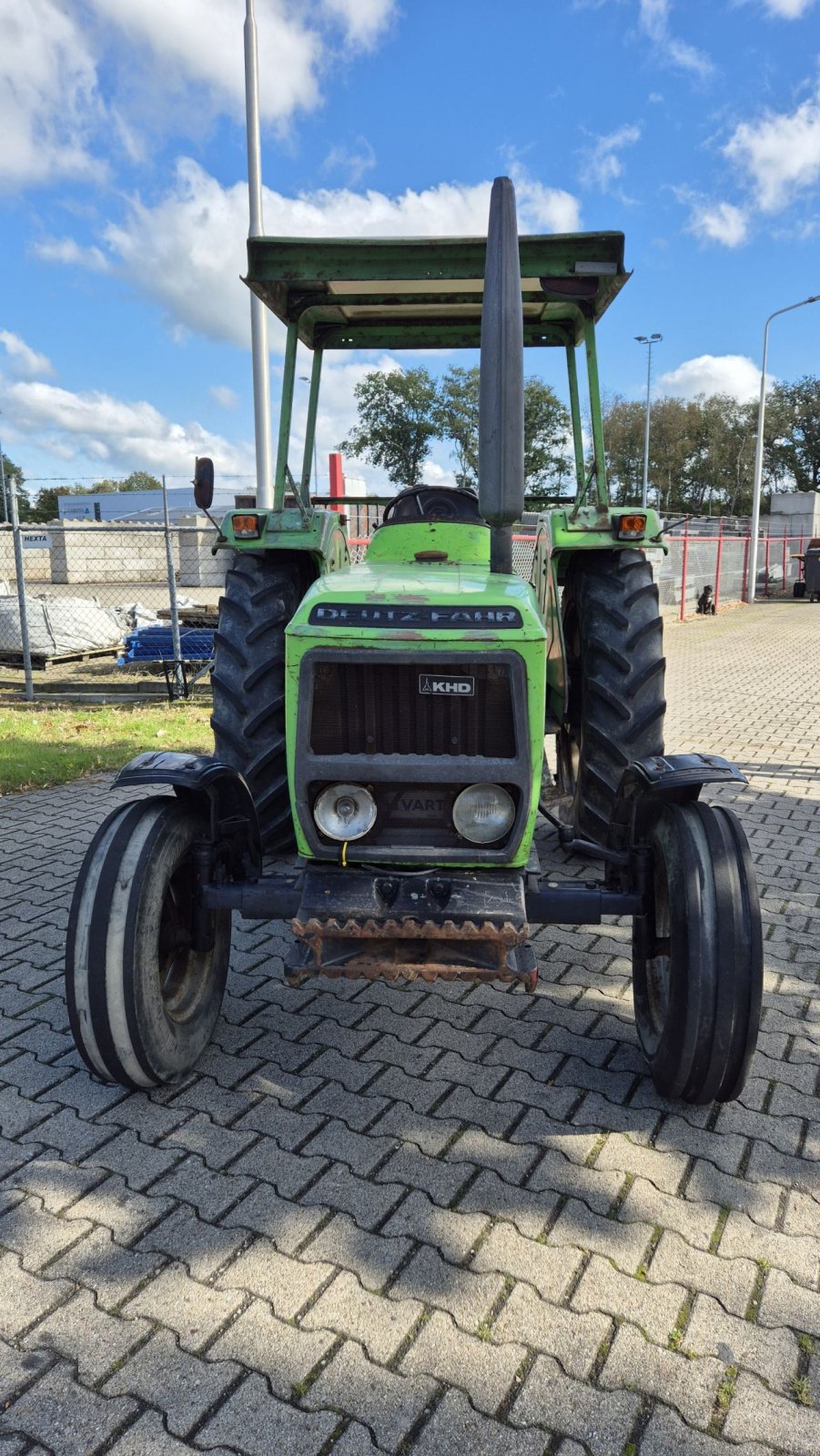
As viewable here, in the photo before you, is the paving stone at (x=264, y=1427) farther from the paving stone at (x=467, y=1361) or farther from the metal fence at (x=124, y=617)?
the metal fence at (x=124, y=617)

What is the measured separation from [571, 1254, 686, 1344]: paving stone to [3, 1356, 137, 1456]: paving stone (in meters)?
0.98

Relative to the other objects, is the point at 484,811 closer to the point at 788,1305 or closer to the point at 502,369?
the point at 502,369

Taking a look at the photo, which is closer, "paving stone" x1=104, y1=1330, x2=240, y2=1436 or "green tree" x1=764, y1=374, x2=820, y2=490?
"paving stone" x1=104, y1=1330, x2=240, y2=1436

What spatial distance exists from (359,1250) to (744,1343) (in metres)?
0.87

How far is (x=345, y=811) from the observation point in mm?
2867

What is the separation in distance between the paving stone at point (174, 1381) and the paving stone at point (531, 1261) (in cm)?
63

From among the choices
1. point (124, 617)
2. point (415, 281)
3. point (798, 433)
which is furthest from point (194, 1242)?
point (798, 433)

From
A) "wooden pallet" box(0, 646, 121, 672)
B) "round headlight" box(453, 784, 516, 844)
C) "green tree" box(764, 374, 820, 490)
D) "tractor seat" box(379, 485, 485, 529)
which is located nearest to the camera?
"round headlight" box(453, 784, 516, 844)

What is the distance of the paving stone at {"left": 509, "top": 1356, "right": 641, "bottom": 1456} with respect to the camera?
1.87m

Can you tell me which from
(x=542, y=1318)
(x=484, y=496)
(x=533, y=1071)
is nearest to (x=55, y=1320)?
(x=542, y=1318)

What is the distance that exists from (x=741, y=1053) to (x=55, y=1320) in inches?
70.5

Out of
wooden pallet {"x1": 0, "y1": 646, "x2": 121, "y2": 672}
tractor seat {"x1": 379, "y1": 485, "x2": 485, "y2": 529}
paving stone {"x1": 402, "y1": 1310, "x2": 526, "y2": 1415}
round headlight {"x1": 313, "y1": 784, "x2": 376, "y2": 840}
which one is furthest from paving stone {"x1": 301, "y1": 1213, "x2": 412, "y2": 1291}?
wooden pallet {"x1": 0, "y1": 646, "x2": 121, "y2": 672}

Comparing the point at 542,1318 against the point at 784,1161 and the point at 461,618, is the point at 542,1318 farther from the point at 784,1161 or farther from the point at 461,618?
the point at 461,618

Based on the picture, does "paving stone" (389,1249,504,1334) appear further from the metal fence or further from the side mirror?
the metal fence
